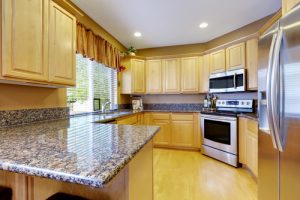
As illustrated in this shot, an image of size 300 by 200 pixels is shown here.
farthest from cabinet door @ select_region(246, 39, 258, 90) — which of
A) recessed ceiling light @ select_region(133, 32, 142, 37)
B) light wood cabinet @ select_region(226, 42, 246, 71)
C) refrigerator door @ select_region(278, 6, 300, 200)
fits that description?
recessed ceiling light @ select_region(133, 32, 142, 37)

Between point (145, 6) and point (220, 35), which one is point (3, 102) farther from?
point (220, 35)

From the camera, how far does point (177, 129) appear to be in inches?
150

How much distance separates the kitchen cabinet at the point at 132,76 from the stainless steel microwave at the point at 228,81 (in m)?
1.71

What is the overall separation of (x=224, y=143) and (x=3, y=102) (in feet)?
10.4

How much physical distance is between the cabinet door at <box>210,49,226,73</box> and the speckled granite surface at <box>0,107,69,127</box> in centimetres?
302

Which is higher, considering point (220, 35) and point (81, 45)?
point (220, 35)

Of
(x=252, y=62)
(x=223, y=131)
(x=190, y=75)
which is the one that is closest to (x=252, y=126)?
(x=223, y=131)

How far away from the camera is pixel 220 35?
360 centimetres

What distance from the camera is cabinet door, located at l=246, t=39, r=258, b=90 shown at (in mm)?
2699

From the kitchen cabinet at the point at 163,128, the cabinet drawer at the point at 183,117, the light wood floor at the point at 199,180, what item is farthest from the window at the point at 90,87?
the light wood floor at the point at 199,180

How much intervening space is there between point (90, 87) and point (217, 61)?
8.71 ft

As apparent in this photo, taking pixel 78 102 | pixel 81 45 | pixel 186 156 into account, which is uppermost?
pixel 81 45

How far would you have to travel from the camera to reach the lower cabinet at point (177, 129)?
3.68 metres

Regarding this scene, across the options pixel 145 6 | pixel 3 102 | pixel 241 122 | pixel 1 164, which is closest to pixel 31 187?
pixel 1 164
